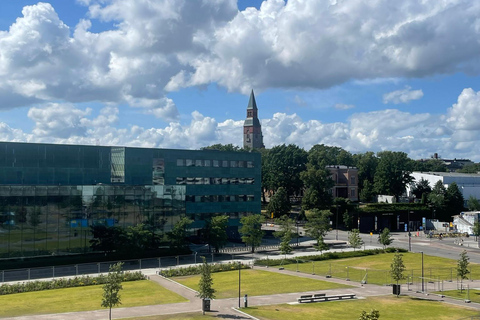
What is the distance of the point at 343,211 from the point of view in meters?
123

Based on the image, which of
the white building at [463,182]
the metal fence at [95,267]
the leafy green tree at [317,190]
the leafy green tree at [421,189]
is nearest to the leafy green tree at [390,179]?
the leafy green tree at [421,189]

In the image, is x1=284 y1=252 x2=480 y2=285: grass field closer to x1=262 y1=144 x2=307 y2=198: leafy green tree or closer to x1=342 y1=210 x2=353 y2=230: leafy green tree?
x1=342 y1=210 x2=353 y2=230: leafy green tree

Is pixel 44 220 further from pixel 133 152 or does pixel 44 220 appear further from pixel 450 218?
pixel 450 218

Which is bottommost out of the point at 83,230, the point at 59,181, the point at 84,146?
the point at 83,230

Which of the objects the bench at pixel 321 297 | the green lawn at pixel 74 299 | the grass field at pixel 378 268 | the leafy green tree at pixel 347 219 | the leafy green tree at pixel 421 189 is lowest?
the grass field at pixel 378 268

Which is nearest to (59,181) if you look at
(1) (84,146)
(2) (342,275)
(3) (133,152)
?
(1) (84,146)

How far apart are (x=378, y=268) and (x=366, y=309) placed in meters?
25.1

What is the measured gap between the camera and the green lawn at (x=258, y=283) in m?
52.5

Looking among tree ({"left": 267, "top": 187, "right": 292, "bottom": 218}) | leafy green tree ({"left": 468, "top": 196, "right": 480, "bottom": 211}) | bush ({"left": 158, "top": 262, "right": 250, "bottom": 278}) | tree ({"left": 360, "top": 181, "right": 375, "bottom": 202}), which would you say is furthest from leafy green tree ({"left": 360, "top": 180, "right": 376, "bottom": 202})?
bush ({"left": 158, "top": 262, "right": 250, "bottom": 278})

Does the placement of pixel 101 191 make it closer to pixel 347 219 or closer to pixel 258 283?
pixel 258 283

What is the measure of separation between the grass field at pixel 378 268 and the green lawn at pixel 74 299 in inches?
896

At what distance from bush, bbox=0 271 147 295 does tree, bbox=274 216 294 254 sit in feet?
78.7

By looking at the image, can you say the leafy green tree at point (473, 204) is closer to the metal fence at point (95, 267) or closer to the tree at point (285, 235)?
the tree at point (285, 235)

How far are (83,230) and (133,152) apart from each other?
16700 mm
